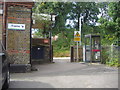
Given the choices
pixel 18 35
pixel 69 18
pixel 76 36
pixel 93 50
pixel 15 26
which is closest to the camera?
pixel 15 26

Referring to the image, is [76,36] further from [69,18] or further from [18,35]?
[69,18]

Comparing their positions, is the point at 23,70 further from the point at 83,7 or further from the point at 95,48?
the point at 83,7

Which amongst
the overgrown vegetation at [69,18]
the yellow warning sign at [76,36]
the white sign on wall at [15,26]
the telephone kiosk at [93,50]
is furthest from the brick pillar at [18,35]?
the overgrown vegetation at [69,18]

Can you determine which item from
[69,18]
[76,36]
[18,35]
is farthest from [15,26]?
[69,18]

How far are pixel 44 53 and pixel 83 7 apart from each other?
23276 mm

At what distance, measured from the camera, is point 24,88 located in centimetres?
538

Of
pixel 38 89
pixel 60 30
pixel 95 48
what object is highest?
pixel 60 30

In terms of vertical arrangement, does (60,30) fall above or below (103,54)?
above

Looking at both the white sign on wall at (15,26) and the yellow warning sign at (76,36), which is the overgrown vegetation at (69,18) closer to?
the yellow warning sign at (76,36)

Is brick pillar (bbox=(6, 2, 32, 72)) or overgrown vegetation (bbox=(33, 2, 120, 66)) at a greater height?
overgrown vegetation (bbox=(33, 2, 120, 66))

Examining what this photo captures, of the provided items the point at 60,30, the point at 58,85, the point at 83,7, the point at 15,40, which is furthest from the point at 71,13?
the point at 58,85

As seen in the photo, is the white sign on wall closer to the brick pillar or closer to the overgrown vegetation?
the brick pillar

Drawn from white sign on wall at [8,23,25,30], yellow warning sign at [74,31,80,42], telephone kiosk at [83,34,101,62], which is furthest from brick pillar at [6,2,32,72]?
yellow warning sign at [74,31,80,42]

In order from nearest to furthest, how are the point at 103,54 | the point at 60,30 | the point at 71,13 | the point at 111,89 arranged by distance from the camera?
1. the point at 111,89
2. the point at 103,54
3. the point at 60,30
4. the point at 71,13
